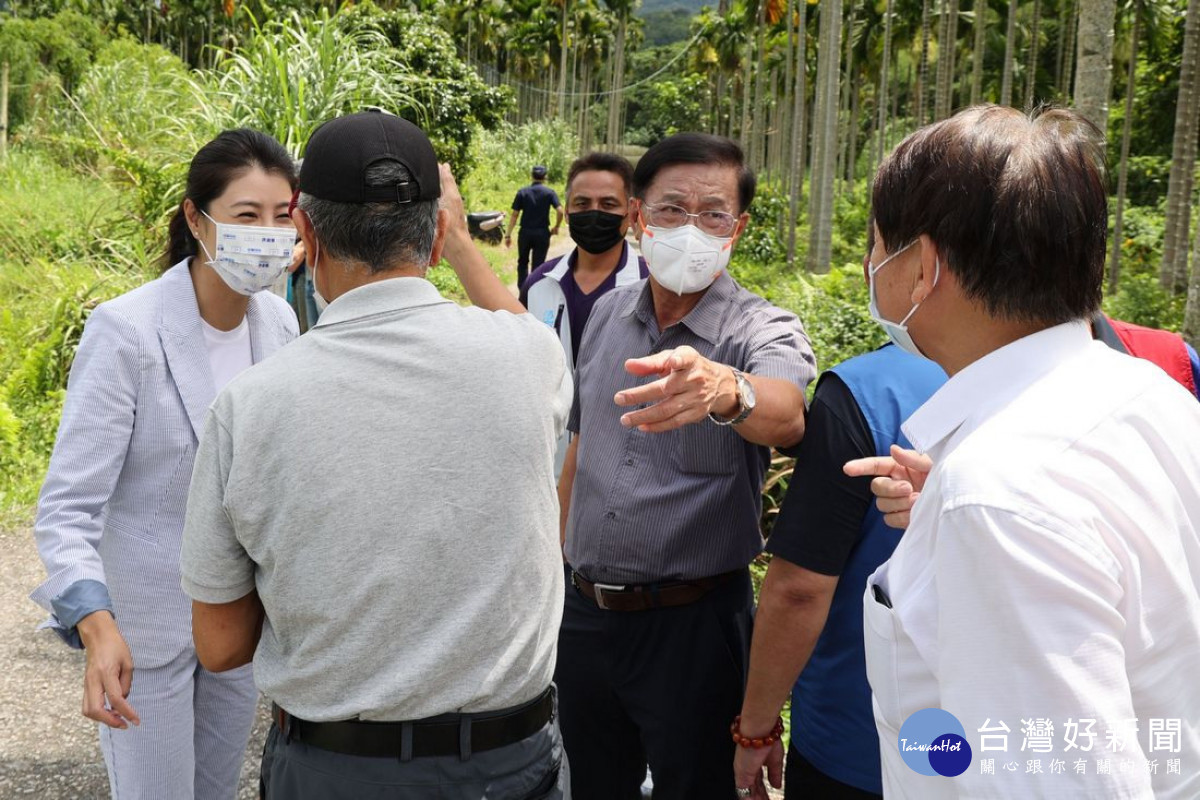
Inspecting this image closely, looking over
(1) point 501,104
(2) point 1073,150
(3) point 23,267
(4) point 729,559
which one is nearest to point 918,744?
(2) point 1073,150

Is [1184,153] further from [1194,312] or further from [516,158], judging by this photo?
[516,158]

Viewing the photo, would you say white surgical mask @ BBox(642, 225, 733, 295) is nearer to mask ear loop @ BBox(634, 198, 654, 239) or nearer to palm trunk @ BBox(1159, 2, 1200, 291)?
mask ear loop @ BBox(634, 198, 654, 239)

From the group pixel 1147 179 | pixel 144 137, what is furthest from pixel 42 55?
pixel 1147 179

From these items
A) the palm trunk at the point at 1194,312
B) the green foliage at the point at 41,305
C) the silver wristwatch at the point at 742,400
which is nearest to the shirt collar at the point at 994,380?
the silver wristwatch at the point at 742,400

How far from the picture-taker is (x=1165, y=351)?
2.39 metres

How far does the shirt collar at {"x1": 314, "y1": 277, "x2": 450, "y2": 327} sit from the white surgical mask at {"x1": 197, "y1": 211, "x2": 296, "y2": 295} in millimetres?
966

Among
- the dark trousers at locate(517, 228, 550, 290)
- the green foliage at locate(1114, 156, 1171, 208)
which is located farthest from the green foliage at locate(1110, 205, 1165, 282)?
the dark trousers at locate(517, 228, 550, 290)

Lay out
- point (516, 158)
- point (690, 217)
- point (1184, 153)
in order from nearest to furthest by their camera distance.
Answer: point (690, 217) → point (1184, 153) → point (516, 158)

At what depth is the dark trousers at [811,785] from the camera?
225 cm

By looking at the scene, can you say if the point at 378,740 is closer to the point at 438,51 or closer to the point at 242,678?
the point at 242,678

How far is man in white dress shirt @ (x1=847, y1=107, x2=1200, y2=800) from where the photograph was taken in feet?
3.60

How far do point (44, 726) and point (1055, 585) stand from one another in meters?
4.50

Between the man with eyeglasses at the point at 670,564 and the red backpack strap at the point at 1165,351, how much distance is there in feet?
2.44

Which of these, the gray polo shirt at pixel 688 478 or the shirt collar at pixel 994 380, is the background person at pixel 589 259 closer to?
the gray polo shirt at pixel 688 478
